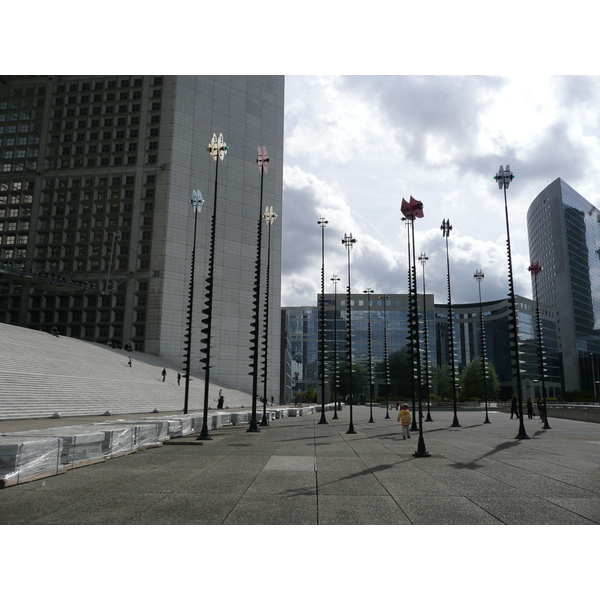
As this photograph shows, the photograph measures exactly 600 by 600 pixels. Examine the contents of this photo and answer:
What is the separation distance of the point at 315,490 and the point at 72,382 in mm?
30771

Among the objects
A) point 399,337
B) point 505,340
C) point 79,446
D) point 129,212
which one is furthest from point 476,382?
point 79,446

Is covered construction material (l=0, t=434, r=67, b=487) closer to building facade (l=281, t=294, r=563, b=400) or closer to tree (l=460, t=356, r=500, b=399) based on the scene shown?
tree (l=460, t=356, r=500, b=399)

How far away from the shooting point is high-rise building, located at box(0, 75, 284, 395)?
267 feet

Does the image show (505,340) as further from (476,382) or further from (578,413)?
(578,413)

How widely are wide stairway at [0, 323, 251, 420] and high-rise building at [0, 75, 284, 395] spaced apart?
896 inches

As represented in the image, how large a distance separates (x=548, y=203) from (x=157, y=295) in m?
125

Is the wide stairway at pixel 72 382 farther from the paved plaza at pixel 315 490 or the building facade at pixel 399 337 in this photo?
the building facade at pixel 399 337

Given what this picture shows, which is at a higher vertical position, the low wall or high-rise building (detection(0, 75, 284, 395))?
high-rise building (detection(0, 75, 284, 395))

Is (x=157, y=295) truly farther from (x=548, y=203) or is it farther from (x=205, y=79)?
(x=548, y=203)

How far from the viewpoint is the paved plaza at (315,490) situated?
763 centimetres

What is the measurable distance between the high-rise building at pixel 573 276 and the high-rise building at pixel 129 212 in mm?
94370

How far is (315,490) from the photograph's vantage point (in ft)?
32.1

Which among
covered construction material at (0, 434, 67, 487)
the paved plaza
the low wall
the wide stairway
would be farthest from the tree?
covered construction material at (0, 434, 67, 487)

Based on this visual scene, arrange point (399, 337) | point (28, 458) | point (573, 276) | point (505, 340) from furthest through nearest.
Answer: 1. point (505, 340)
2. point (573, 276)
3. point (399, 337)
4. point (28, 458)
